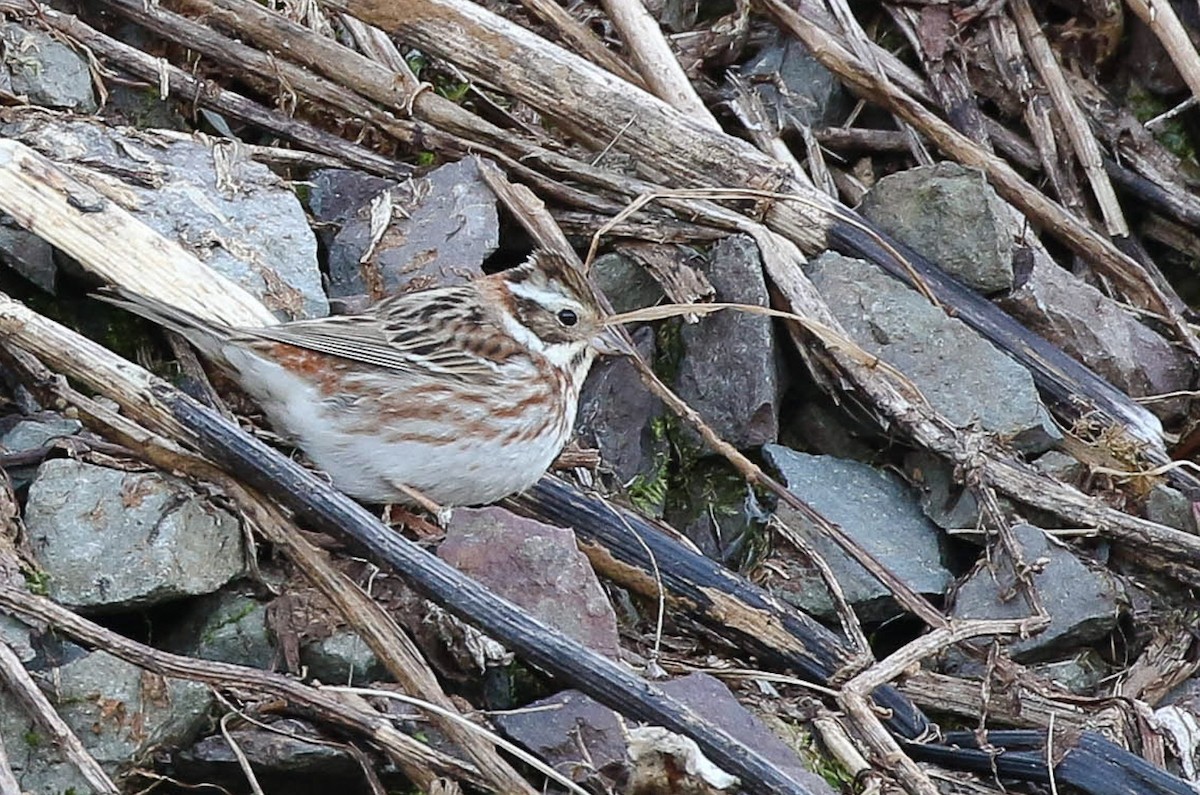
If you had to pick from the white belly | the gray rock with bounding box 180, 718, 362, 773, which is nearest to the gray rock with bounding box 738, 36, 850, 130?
the white belly

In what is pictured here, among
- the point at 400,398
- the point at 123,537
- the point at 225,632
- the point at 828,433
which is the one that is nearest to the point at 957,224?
the point at 828,433

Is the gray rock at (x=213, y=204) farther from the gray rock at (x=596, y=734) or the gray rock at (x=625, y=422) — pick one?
the gray rock at (x=596, y=734)

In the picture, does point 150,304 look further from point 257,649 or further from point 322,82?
point 322,82

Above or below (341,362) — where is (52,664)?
below

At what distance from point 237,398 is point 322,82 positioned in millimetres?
1467

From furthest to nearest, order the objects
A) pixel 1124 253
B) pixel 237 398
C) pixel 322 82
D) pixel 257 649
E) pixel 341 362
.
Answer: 1. pixel 1124 253
2. pixel 322 82
3. pixel 237 398
4. pixel 341 362
5. pixel 257 649

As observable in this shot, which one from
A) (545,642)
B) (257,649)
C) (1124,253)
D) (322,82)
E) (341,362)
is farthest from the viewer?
(1124,253)

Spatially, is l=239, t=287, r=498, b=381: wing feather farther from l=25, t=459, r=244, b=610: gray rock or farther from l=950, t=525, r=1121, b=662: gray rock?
l=950, t=525, r=1121, b=662: gray rock

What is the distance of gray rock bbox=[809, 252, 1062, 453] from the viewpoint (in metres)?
5.92

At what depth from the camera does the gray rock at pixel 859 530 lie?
17.6 ft

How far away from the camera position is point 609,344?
219 inches

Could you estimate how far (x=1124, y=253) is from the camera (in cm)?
697

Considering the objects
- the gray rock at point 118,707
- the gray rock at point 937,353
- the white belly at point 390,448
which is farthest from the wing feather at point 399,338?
the gray rock at point 937,353

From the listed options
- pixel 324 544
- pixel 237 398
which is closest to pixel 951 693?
pixel 324 544
